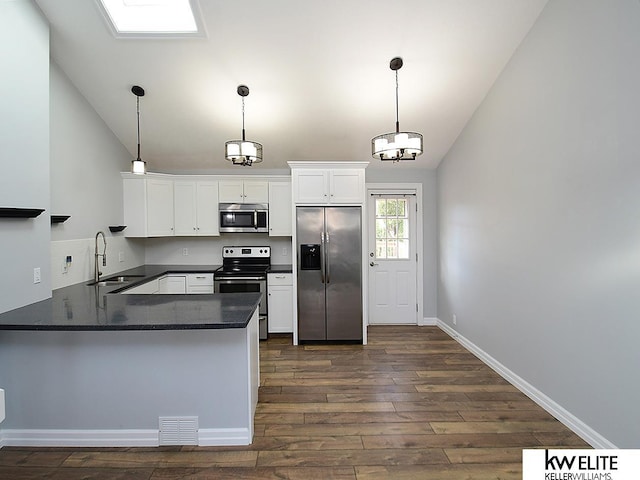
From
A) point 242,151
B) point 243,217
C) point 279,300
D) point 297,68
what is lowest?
point 279,300

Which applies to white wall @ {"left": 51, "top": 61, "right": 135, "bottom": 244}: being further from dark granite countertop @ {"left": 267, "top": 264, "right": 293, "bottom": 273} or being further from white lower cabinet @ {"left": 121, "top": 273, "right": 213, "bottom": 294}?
dark granite countertop @ {"left": 267, "top": 264, "right": 293, "bottom": 273}

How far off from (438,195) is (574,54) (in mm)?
2667

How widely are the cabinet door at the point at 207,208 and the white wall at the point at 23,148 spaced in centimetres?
207

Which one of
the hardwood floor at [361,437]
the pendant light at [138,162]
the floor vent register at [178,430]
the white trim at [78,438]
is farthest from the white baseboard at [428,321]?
the pendant light at [138,162]

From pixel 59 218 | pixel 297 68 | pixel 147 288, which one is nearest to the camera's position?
pixel 59 218

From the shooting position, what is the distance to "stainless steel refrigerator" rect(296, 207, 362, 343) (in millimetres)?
4293

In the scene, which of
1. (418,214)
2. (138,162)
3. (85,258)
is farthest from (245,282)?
(418,214)

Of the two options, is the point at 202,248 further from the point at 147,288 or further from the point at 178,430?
the point at 178,430

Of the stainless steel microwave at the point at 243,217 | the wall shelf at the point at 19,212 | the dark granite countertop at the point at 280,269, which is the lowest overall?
the dark granite countertop at the point at 280,269

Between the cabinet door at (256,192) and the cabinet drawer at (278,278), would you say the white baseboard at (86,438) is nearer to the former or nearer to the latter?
the cabinet drawer at (278,278)

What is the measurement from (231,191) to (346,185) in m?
1.64

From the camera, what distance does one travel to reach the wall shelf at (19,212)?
230 cm

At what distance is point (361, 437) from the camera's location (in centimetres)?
236

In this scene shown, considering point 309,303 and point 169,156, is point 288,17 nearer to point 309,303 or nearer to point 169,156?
point 169,156
